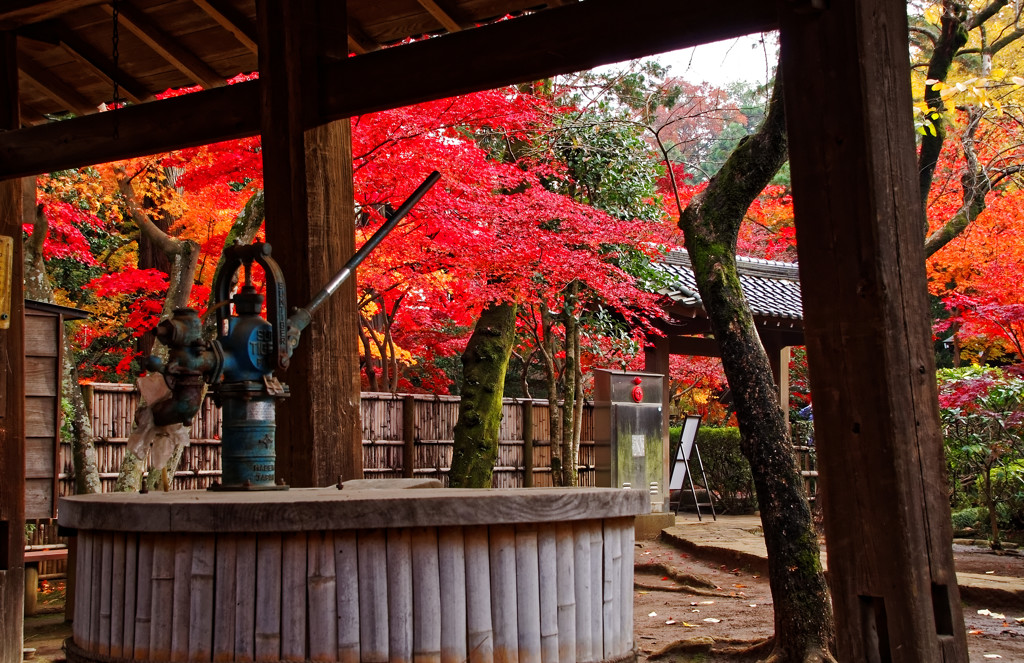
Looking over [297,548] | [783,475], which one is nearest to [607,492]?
[297,548]

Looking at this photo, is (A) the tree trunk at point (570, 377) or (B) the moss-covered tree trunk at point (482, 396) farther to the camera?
(A) the tree trunk at point (570, 377)

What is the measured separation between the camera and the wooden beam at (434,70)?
10.4ft

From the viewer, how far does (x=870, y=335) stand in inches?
98.1

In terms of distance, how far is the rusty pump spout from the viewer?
2.84 metres

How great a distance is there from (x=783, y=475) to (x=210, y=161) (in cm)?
637

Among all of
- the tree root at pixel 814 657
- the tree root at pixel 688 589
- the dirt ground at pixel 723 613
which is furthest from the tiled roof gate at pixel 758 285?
the tree root at pixel 814 657

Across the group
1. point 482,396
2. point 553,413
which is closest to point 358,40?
point 482,396

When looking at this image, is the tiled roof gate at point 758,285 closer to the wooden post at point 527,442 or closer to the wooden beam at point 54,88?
→ the wooden post at point 527,442

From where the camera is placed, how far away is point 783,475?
→ 5582 millimetres

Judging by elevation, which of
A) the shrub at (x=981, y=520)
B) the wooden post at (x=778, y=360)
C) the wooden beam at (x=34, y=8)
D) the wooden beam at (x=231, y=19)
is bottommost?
the shrub at (x=981, y=520)

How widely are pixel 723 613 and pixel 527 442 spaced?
5.64 metres

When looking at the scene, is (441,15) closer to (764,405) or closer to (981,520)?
(764,405)

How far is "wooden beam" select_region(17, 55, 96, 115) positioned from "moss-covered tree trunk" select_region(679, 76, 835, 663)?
3694mm

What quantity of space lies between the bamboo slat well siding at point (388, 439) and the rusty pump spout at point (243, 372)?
540cm
